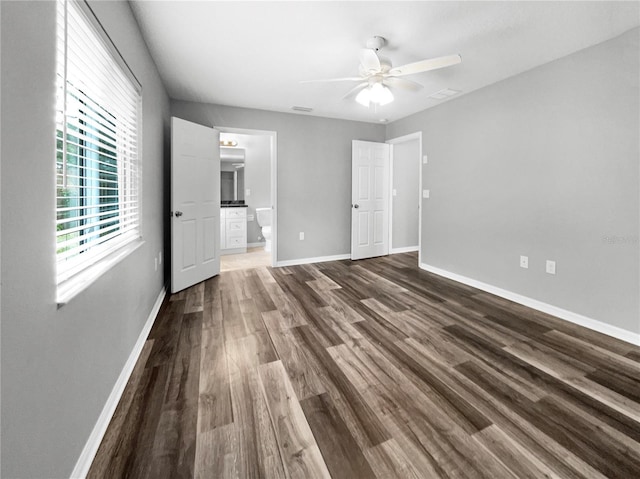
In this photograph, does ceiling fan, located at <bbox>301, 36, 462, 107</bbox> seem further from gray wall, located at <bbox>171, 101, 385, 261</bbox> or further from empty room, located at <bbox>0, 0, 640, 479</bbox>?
gray wall, located at <bbox>171, 101, 385, 261</bbox>

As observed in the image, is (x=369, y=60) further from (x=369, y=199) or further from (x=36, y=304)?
(x=369, y=199)

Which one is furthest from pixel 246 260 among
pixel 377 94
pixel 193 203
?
pixel 377 94

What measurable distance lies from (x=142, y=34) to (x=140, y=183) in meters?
1.20

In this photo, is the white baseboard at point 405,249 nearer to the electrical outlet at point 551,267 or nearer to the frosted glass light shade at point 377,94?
the electrical outlet at point 551,267

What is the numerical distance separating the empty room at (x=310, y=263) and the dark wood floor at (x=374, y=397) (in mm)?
13

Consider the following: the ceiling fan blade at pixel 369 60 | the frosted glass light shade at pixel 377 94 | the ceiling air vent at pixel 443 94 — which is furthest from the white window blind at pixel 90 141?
the ceiling air vent at pixel 443 94

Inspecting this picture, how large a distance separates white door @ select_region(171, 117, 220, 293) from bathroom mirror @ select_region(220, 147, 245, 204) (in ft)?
8.05

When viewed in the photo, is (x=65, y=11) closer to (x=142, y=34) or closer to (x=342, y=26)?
(x=142, y=34)

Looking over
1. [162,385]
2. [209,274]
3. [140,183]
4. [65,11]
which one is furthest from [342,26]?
[209,274]

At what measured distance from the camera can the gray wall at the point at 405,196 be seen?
552cm

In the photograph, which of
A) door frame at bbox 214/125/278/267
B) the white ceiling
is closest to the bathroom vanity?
door frame at bbox 214/125/278/267

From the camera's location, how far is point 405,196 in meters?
5.66

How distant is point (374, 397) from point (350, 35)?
2591 millimetres

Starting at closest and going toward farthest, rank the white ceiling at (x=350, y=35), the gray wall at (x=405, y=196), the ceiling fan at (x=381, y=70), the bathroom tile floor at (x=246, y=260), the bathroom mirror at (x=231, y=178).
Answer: the white ceiling at (x=350, y=35)
the ceiling fan at (x=381, y=70)
the bathroom tile floor at (x=246, y=260)
the gray wall at (x=405, y=196)
the bathroom mirror at (x=231, y=178)
